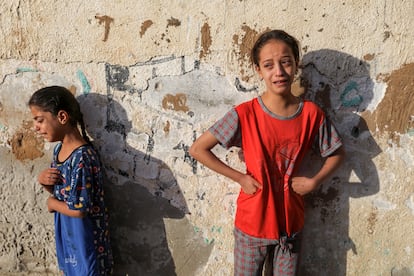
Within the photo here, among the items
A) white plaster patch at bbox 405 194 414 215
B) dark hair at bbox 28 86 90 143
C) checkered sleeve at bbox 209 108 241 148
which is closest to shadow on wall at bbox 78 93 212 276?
dark hair at bbox 28 86 90 143

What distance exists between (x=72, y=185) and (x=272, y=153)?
0.95 metres

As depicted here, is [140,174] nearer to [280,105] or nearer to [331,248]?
[280,105]

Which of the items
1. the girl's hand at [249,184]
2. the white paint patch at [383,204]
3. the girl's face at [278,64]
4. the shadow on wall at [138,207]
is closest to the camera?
the girl's face at [278,64]

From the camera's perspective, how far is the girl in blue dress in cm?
192

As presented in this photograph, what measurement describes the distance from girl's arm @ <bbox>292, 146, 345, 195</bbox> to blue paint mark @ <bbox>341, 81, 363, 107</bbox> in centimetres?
24

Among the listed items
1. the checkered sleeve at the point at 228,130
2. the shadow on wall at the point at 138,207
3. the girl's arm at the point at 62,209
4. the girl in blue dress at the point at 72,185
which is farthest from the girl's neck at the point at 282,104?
the girl's arm at the point at 62,209

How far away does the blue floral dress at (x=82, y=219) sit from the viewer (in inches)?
75.1

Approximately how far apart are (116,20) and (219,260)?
1417 millimetres

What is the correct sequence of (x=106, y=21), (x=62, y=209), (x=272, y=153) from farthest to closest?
(x=106, y=21), (x=62, y=209), (x=272, y=153)

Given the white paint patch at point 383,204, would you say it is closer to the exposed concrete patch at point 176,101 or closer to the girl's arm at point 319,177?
the girl's arm at point 319,177

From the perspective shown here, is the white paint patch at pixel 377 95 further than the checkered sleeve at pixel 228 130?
Yes

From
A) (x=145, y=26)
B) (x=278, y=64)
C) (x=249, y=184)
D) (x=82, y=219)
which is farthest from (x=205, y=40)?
(x=82, y=219)

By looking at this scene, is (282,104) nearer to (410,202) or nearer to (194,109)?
(194,109)

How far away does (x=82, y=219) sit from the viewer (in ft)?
6.49
